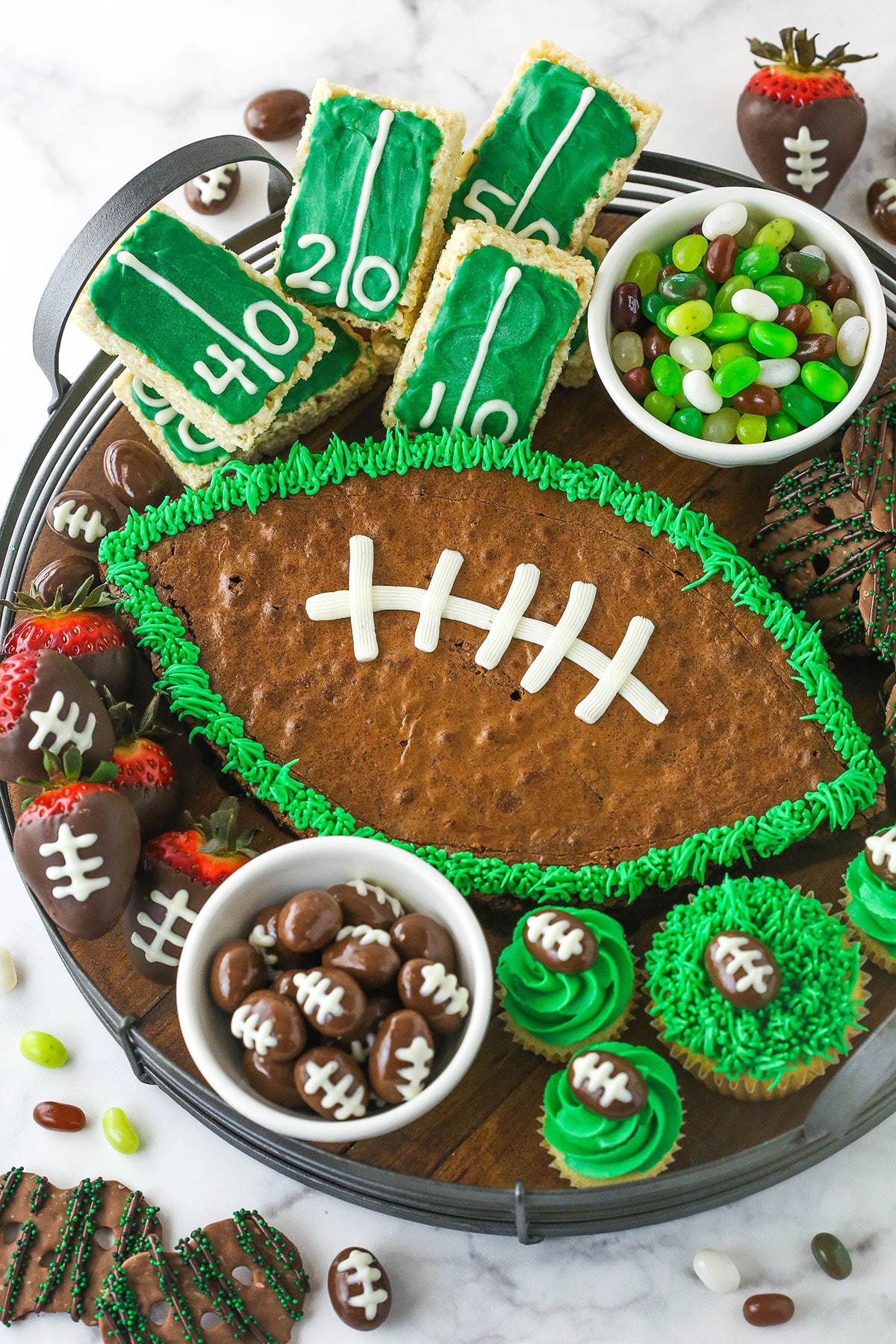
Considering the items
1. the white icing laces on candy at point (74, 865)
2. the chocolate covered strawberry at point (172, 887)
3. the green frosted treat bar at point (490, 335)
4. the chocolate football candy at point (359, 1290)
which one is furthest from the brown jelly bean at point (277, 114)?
the chocolate football candy at point (359, 1290)

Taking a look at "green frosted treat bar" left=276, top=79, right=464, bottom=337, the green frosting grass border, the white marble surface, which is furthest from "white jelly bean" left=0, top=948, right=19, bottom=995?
"green frosted treat bar" left=276, top=79, right=464, bottom=337

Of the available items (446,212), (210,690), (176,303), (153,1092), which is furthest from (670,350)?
(153,1092)

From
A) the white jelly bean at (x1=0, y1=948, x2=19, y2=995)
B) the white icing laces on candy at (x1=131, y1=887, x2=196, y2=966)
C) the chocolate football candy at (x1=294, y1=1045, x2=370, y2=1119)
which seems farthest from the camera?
the white jelly bean at (x1=0, y1=948, x2=19, y2=995)

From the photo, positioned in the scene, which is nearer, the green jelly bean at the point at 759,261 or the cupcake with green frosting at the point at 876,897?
the cupcake with green frosting at the point at 876,897

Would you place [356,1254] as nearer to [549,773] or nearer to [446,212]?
[549,773]

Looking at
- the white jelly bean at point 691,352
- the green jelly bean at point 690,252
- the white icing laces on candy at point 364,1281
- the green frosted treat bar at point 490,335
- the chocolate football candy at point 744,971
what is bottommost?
the white icing laces on candy at point 364,1281

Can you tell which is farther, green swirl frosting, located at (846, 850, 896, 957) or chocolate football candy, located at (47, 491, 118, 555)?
chocolate football candy, located at (47, 491, 118, 555)

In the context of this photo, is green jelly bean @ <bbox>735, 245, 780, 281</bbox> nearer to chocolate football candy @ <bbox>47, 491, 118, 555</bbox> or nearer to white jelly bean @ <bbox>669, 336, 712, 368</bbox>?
white jelly bean @ <bbox>669, 336, 712, 368</bbox>

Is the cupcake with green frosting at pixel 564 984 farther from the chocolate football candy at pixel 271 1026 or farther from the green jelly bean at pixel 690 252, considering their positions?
the green jelly bean at pixel 690 252
